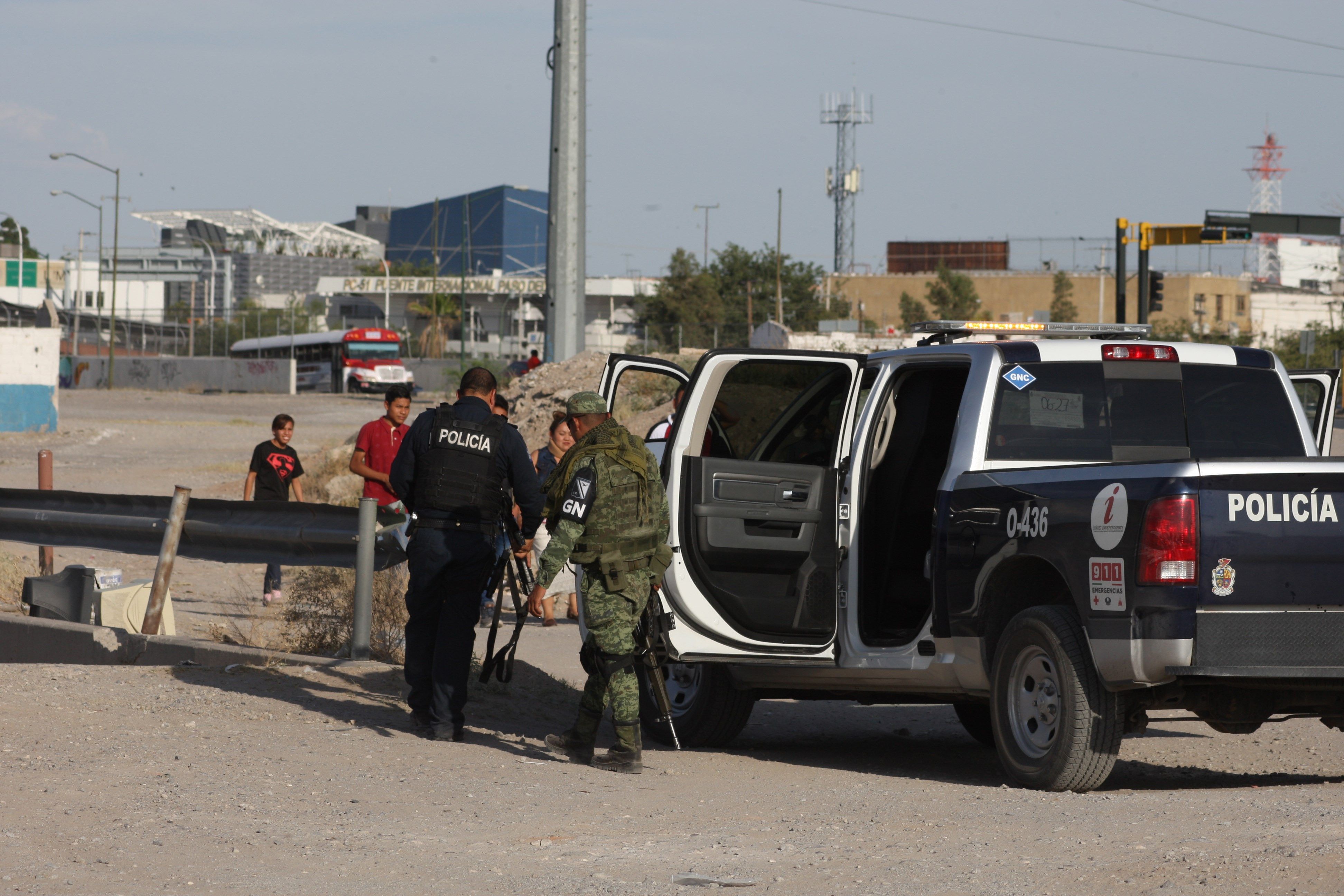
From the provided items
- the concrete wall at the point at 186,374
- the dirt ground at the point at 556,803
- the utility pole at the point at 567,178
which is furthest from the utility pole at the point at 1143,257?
the concrete wall at the point at 186,374

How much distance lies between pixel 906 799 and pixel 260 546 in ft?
17.0

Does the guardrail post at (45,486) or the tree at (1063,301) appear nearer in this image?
the guardrail post at (45,486)

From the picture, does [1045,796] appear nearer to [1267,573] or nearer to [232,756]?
[1267,573]

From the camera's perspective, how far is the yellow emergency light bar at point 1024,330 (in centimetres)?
744

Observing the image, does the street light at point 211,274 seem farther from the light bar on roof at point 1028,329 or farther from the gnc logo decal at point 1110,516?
the gnc logo decal at point 1110,516

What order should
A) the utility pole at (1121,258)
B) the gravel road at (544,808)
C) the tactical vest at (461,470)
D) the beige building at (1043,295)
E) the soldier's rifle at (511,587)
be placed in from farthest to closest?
the beige building at (1043,295) < the utility pole at (1121,258) < the soldier's rifle at (511,587) < the tactical vest at (461,470) < the gravel road at (544,808)

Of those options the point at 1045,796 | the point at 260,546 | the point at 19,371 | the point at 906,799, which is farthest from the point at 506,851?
the point at 19,371

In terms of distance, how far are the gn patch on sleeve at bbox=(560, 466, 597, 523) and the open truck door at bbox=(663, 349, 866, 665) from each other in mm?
552

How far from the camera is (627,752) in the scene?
707cm

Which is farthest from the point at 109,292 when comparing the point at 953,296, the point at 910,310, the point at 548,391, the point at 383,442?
the point at 383,442

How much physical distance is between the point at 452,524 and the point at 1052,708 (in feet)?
9.95

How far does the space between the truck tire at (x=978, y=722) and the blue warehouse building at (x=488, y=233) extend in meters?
120

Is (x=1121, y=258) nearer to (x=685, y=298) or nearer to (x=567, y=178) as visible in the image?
(x=567, y=178)

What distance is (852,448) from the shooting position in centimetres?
713
